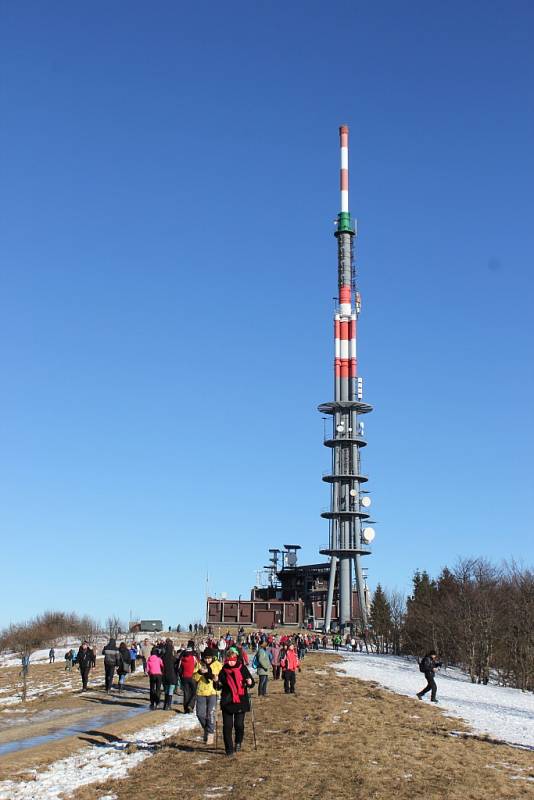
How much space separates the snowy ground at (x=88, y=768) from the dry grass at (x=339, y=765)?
0.40m

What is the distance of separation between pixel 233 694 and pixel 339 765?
7.57ft

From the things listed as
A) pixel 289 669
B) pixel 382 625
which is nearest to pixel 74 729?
pixel 289 669

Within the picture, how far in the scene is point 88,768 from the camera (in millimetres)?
15734

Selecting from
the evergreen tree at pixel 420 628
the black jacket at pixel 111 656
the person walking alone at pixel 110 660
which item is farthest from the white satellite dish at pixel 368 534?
the black jacket at pixel 111 656

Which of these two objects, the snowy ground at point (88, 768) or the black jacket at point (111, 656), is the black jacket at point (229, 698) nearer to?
the snowy ground at point (88, 768)

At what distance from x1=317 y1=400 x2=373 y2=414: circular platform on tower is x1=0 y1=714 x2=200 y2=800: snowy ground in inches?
3215

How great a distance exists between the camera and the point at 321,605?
110562 mm

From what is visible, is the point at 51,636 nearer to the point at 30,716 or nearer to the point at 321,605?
the point at 321,605

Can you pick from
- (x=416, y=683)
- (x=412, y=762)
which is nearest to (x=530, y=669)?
(x=416, y=683)

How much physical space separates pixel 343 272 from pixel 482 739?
87189 mm

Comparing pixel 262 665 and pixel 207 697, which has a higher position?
pixel 262 665

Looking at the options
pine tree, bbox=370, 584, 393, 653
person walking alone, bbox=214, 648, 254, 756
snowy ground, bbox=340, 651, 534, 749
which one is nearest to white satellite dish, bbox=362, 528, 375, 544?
pine tree, bbox=370, 584, 393, 653

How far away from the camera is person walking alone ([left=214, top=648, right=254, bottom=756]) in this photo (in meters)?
15.9

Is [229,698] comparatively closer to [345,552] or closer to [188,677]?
[188,677]
